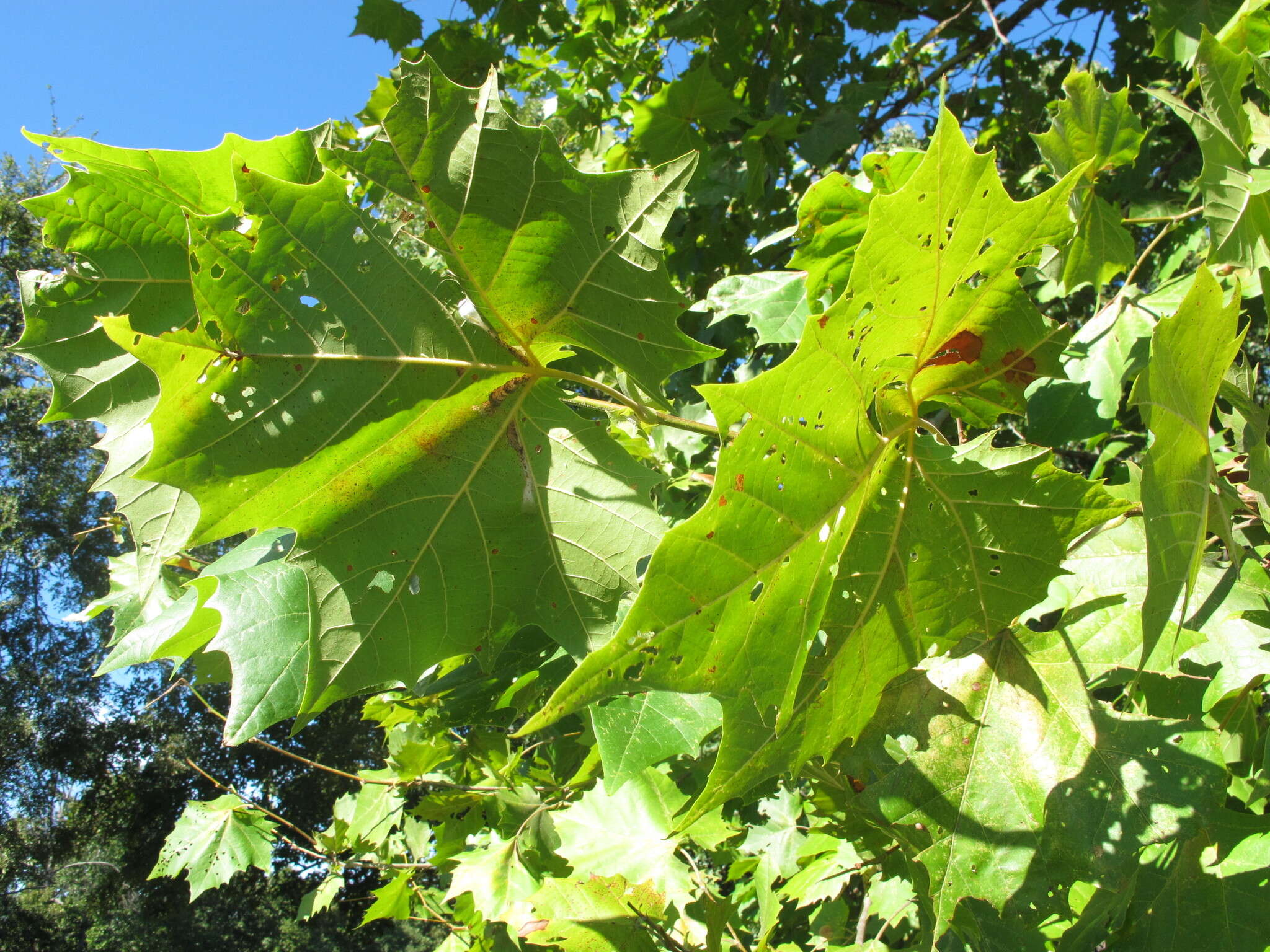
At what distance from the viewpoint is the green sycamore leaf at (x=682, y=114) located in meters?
3.00

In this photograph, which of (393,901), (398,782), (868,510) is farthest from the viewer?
(393,901)

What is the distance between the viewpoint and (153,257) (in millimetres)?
1026

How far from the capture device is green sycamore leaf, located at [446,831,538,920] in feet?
6.73

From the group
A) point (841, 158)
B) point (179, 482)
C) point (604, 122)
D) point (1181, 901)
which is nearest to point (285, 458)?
point (179, 482)

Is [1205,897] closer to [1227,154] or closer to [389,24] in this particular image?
[1227,154]

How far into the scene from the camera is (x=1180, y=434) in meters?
0.66

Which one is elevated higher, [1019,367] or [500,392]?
[500,392]

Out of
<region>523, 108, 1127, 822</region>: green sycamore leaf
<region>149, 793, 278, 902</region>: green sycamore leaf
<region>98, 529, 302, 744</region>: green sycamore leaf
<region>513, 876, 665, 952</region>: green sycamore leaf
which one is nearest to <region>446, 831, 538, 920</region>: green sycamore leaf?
<region>513, 876, 665, 952</region>: green sycamore leaf

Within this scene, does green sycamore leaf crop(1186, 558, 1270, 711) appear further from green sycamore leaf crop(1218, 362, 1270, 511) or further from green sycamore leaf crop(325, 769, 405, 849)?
green sycamore leaf crop(325, 769, 405, 849)

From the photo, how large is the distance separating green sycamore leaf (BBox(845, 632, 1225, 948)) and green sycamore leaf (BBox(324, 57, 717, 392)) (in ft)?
1.87

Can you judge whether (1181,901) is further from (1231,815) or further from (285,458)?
(285,458)

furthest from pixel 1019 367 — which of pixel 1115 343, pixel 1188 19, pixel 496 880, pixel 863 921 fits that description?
pixel 1188 19

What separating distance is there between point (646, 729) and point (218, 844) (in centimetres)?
390

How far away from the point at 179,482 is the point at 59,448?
2449 centimetres
